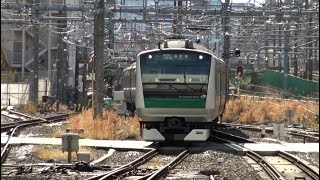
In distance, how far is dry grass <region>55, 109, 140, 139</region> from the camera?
24.1 metres

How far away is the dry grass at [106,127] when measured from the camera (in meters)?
24.1

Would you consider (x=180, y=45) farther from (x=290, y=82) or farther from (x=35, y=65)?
(x=290, y=82)

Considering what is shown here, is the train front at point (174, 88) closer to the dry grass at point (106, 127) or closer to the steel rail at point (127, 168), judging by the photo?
the steel rail at point (127, 168)

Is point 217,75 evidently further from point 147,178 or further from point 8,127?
point 8,127

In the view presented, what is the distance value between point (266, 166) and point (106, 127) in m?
9.94

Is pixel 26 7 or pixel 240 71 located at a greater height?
pixel 26 7

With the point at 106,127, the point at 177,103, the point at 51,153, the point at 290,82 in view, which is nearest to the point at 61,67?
the point at 290,82

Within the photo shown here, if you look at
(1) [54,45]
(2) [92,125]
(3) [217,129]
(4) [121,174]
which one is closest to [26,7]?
(2) [92,125]

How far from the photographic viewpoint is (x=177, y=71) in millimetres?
20000

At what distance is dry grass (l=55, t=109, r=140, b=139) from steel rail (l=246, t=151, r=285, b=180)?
651cm

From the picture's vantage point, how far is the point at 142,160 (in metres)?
17.1

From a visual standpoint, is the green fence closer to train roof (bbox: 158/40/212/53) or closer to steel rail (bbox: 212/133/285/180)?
train roof (bbox: 158/40/212/53)

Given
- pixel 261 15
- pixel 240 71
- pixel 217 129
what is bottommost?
pixel 217 129

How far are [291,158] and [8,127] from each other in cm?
1442
